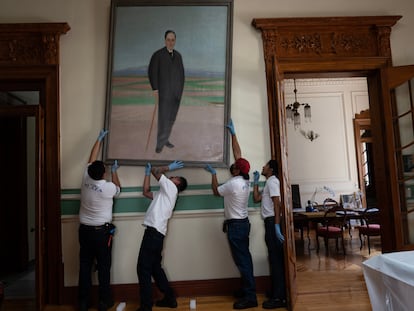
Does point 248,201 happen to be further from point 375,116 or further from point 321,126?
point 321,126

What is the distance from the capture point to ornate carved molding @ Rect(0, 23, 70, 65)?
405 cm

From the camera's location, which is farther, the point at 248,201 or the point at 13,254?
the point at 13,254

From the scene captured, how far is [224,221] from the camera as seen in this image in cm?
404

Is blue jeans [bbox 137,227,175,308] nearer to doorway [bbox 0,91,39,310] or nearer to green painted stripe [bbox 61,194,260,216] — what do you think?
green painted stripe [bbox 61,194,260,216]

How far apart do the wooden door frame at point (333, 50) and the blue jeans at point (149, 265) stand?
1642mm

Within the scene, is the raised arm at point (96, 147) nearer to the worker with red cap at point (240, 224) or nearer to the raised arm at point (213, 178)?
the raised arm at point (213, 178)

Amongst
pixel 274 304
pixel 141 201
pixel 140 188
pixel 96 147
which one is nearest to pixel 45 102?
pixel 96 147

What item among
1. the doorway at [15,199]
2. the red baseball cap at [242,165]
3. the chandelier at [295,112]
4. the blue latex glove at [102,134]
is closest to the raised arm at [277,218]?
the red baseball cap at [242,165]

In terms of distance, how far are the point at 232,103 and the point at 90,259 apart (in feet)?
7.51

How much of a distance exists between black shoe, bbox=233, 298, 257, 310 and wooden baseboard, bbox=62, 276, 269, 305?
364mm

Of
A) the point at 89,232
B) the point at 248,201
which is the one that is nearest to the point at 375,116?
the point at 248,201

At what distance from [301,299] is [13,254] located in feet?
14.4

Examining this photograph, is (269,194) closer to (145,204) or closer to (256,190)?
(256,190)

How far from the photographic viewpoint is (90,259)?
3693mm
